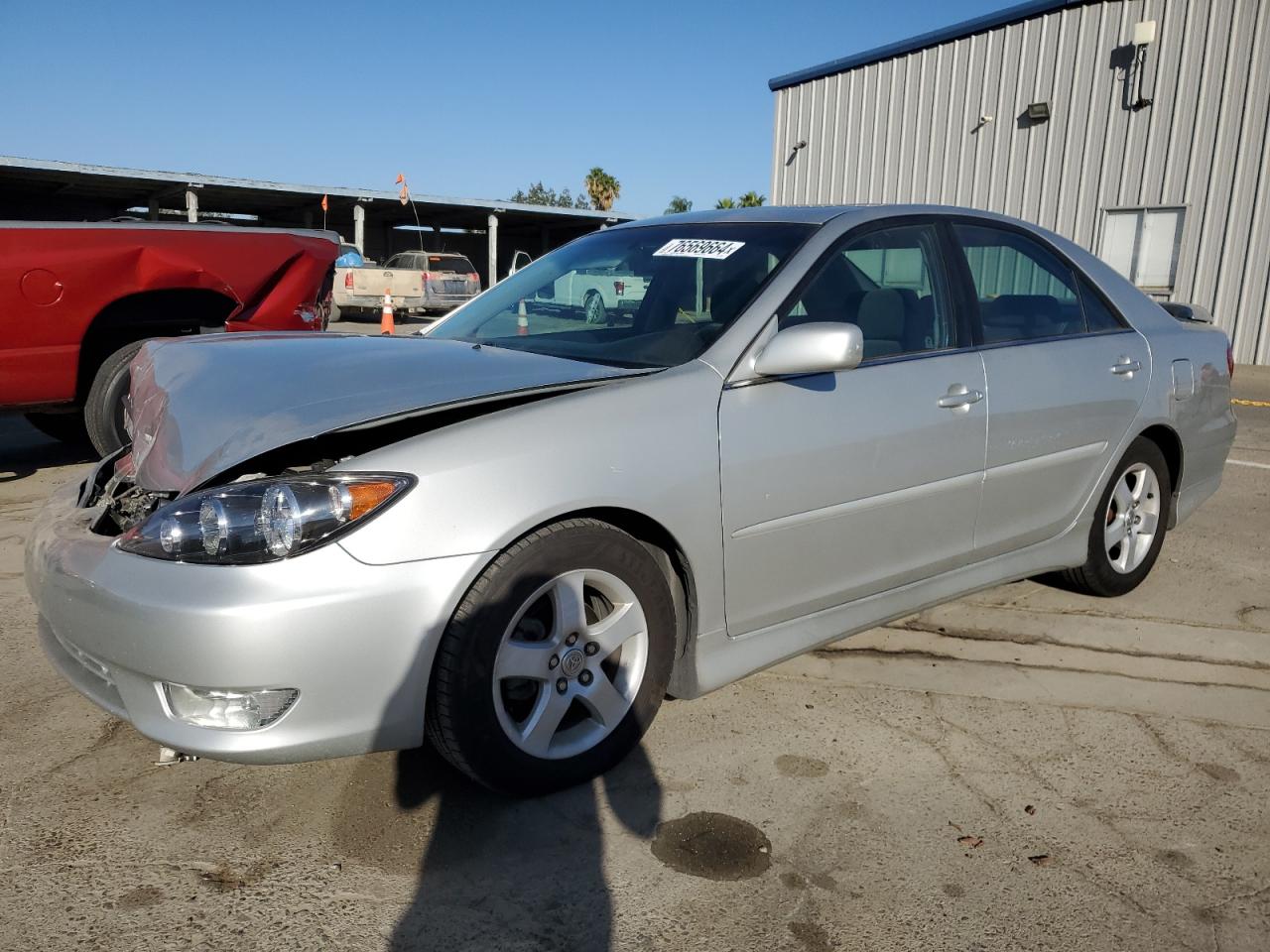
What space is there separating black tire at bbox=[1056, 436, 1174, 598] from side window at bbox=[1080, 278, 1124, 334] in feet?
1.52

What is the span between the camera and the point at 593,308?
3.37 meters

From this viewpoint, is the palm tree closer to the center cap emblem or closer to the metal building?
the metal building

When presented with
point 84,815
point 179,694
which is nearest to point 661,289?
point 179,694

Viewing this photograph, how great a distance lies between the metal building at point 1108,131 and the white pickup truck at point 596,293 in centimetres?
1312

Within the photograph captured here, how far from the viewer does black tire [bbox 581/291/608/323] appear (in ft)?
10.8

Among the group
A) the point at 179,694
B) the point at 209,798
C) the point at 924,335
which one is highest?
the point at 924,335

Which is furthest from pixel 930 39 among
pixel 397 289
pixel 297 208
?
pixel 297 208

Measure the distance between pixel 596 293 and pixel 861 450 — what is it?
3.61ft

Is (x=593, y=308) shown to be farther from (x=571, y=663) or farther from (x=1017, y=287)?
(x=1017, y=287)

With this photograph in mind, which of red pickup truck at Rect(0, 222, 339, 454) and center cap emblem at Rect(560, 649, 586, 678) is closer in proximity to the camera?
center cap emblem at Rect(560, 649, 586, 678)

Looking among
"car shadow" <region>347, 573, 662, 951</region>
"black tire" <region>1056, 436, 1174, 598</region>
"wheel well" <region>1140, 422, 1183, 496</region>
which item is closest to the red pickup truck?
"car shadow" <region>347, 573, 662, 951</region>

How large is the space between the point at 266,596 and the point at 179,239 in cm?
451

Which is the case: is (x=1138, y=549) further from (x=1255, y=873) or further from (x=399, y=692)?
(x=399, y=692)

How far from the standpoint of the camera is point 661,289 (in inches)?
128
